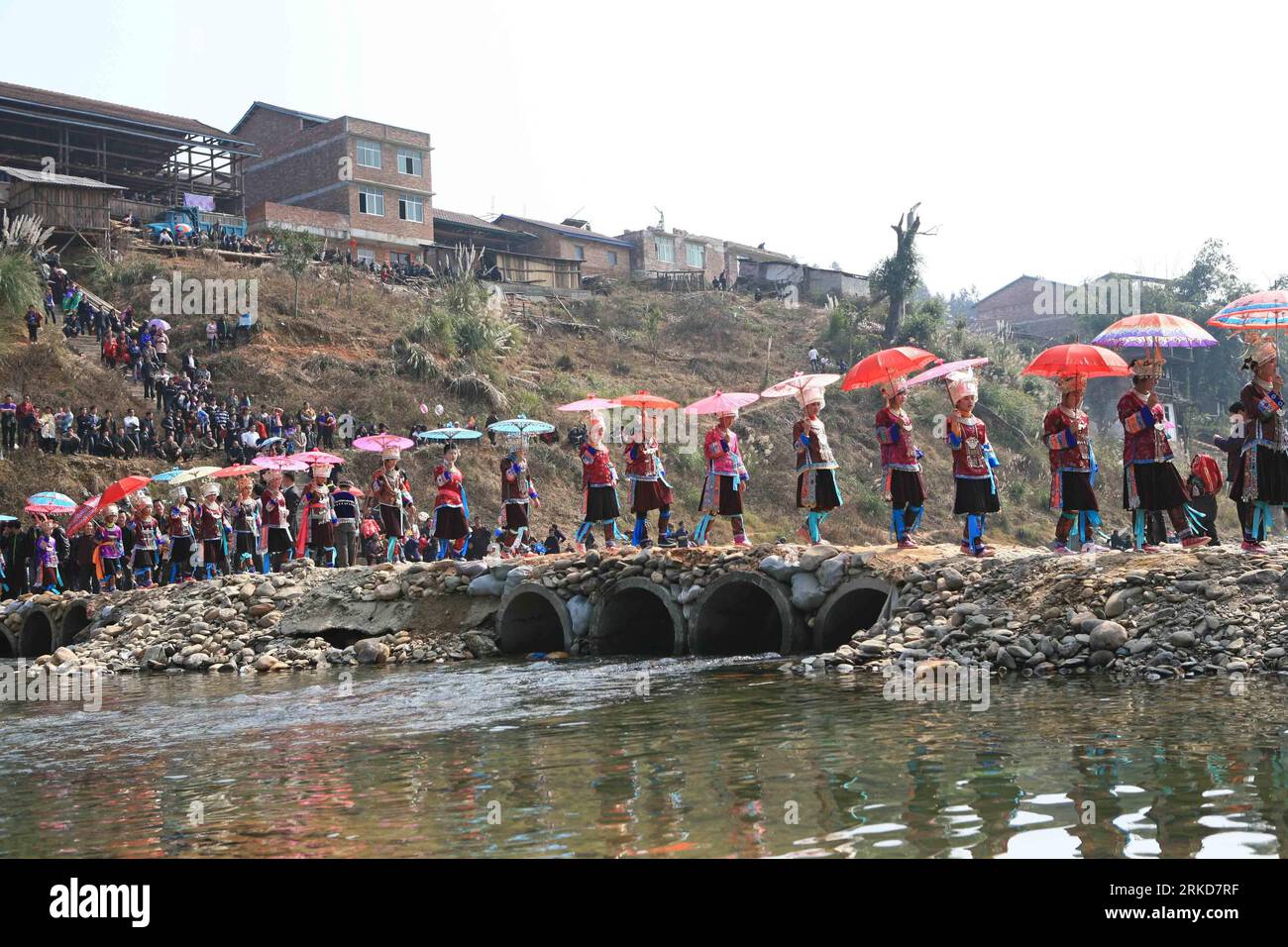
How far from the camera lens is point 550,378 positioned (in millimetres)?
50625

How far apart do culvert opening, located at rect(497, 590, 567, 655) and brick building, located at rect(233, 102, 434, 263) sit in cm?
4111

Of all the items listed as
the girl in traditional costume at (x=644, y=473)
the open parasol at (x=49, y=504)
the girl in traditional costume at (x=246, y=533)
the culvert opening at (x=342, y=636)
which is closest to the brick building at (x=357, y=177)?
the open parasol at (x=49, y=504)

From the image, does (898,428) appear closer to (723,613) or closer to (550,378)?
(723,613)

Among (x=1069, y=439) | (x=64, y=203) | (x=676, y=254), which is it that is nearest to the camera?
(x=1069, y=439)

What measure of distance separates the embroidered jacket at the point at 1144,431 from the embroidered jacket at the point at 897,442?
2764mm

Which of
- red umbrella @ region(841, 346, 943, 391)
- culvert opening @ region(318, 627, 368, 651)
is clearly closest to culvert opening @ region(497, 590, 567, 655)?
culvert opening @ region(318, 627, 368, 651)

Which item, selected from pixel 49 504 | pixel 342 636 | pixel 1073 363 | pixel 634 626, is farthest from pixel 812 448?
pixel 49 504

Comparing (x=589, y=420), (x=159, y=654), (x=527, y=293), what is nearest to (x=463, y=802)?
(x=589, y=420)

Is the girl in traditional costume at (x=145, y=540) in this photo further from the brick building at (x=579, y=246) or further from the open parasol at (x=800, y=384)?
the brick building at (x=579, y=246)

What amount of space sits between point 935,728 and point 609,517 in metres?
11.2

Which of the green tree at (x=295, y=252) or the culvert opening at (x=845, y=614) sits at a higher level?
the green tree at (x=295, y=252)

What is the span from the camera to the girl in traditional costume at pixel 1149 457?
14.0 m

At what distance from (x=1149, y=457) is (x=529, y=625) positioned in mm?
10440

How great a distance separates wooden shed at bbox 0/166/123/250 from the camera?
45.9m
